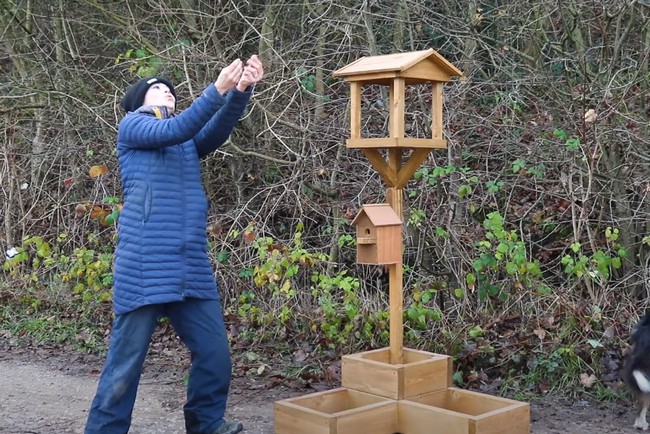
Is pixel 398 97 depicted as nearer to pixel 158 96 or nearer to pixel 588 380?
pixel 158 96

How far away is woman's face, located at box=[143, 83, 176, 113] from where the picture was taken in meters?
4.95

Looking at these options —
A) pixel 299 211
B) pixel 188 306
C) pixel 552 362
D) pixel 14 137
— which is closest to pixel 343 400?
pixel 188 306

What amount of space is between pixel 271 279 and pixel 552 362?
7.59 ft

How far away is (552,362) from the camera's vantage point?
6242mm

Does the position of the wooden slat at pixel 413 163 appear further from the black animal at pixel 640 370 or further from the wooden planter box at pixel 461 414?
the black animal at pixel 640 370

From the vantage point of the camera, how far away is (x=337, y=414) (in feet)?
15.8

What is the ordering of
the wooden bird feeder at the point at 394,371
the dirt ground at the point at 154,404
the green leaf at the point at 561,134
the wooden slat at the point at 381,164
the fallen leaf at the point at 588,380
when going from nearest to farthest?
the wooden bird feeder at the point at 394,371, the wooden slat at the point at 381,164, the dirt ground at the point at 154,404, the fallen leaf at the point at 588,380, the green leaf at the point at 561,134

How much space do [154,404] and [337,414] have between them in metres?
1.90

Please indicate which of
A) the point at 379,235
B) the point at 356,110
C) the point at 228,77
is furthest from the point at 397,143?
the point at 228,77

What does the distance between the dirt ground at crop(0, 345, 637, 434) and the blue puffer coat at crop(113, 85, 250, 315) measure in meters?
1.32

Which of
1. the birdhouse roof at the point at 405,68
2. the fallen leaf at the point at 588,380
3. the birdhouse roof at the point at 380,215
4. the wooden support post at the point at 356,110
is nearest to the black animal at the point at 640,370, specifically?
the fallen leaf at the point at 588,380

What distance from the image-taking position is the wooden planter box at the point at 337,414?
481 cm

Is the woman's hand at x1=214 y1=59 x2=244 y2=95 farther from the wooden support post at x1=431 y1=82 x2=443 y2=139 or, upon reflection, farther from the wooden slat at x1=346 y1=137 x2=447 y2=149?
the wooden support post at x1=431 y1=82 x2=443 y2=139

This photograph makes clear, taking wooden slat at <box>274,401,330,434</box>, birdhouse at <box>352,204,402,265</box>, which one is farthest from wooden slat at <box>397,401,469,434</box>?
birdhouse at <box>352,204,402,265</box>
